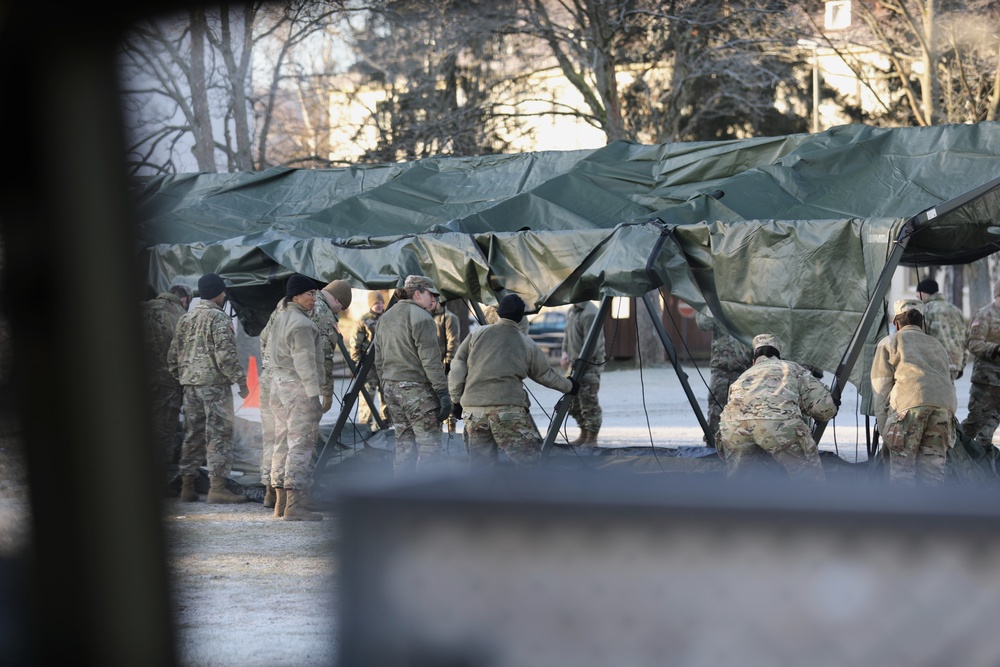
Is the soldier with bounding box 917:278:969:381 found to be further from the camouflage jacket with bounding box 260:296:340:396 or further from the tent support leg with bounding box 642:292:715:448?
the camouflage jacket with bounding box 260:296:340:396

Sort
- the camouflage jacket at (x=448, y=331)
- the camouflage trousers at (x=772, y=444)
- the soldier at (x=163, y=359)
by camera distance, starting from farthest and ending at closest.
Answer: the camouflage jacket at (x=448, y=331) < the soldier at (x=163, y=359) < the camouflage trousers at (x=772, y=444)

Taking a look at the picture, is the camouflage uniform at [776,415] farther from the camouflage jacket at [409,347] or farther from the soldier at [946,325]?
the soldier at [946,325]

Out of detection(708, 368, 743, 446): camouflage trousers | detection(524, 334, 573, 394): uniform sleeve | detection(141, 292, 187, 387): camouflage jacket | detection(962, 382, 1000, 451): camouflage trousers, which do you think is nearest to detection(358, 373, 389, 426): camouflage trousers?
detection(141, 292, 187, 387): camouflage jacket

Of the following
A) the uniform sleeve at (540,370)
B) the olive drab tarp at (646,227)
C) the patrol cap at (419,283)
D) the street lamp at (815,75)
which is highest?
the street lamp at (815,75)

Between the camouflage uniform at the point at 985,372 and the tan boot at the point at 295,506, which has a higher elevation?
the camouflage uniform at the point at 985,372

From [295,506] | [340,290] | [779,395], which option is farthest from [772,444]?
[340,290]

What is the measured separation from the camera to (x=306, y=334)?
27.4ft

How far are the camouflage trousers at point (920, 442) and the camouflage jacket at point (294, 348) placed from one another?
438 centimetres

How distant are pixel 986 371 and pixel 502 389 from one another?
484 centimetres

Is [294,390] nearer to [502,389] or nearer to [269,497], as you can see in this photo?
[269,497]

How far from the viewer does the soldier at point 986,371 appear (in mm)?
9773

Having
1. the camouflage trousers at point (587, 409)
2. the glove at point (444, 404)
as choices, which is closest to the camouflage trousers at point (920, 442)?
the glove at point (444, 404)

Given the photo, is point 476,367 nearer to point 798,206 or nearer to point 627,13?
point 798,206

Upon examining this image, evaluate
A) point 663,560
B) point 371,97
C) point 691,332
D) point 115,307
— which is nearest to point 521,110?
point 371,97
